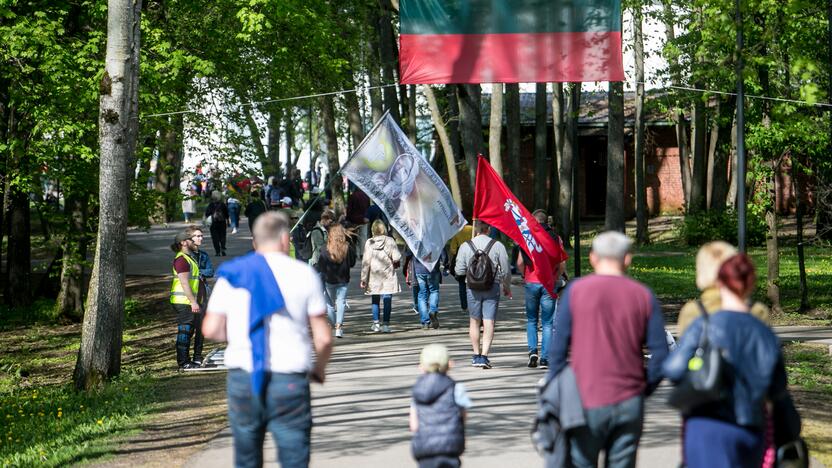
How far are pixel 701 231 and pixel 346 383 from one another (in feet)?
84.3

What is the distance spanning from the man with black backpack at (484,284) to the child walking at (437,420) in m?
6.50

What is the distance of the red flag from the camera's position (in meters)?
13.4

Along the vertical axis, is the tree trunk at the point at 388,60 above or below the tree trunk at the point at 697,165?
above

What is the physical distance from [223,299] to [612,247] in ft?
6.61

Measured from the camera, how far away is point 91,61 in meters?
18.9

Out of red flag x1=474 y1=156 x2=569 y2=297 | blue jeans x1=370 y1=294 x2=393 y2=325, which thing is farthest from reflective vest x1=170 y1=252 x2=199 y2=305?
Result: blue jeans x1=370 y1=294 x2=393 y2=325

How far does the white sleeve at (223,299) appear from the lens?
6.44m

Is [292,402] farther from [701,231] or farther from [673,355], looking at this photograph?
[701,231]

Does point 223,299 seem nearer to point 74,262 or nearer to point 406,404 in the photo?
point 406,404

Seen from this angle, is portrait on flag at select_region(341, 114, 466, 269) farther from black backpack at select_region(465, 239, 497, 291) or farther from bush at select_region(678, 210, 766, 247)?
bush at select_region(678, 210, 766, 247)

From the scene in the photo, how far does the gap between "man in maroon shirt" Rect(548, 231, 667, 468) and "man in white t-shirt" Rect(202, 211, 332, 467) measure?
1.32m

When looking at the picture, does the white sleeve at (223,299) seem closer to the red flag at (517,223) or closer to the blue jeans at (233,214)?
the red flag at (517,223)

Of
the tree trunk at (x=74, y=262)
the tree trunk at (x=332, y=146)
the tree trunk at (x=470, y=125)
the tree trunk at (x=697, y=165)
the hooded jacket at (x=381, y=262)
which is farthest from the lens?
the tree trunk at (x=697, y=165)

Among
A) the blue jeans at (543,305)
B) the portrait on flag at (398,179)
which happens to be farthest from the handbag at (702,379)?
the portrait on flag at (398,179)
